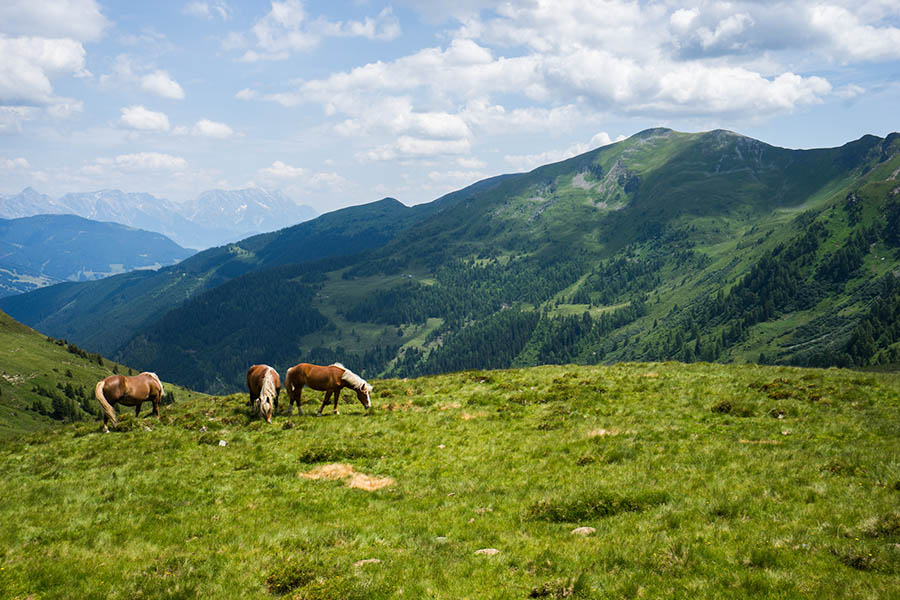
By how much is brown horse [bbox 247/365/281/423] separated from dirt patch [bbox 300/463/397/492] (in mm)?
8913

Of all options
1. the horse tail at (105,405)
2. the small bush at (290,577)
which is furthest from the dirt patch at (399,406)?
the small bush at (290,577)

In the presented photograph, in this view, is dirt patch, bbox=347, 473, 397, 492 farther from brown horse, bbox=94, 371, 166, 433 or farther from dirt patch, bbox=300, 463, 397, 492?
brown horse, bbox=94, 371, 166, 433

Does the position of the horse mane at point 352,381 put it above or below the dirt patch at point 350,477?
above

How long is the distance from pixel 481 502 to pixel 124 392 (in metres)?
23.8

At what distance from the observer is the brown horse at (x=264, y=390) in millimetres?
27820

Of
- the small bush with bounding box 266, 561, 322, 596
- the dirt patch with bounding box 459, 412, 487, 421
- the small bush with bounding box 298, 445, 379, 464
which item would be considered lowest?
the dirt patch with bounding box 459, 412, 487, 421

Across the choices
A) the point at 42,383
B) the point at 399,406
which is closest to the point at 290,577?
the point at 399,406

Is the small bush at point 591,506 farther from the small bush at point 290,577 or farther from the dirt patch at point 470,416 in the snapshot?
the dirt patch at point 470,416

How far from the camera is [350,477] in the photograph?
19.4 meters

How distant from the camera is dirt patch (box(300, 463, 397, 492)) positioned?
61.3ft

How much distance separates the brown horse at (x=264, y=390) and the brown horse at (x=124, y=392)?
5.27 m

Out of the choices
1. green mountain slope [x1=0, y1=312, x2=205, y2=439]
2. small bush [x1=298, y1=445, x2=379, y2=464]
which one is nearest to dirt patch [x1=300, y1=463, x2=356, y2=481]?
small bush [x1=298, y1=445, x2=379, y2=464]

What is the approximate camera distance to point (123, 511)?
15.8m

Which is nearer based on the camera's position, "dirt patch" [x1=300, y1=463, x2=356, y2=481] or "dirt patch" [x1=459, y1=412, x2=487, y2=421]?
"dirt patch" [x1=300, y1=463, x2=356, y2=481]
